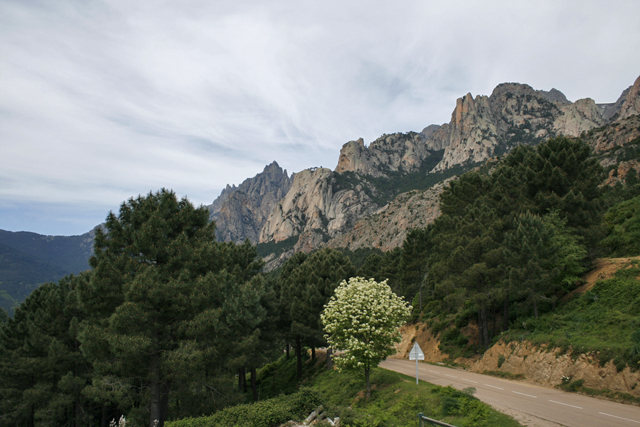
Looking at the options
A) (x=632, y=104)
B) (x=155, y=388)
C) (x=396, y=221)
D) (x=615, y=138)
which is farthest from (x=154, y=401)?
(x=632, y=104)

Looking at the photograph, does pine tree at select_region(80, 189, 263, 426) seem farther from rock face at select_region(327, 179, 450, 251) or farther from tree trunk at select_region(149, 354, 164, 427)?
rock face at select_region(327, 179, 450, 251)

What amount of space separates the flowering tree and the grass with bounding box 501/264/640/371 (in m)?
8.97

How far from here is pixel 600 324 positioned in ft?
56.6

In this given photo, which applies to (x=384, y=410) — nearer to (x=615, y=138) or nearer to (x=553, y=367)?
(x=553, y=367)

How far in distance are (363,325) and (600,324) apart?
43.2 feet

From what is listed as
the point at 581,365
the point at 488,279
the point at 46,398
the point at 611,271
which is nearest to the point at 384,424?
the point at 581,365

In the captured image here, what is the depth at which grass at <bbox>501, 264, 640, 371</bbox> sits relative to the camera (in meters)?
14.6

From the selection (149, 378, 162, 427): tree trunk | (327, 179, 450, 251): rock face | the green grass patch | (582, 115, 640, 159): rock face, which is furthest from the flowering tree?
(327, 179, 450, 251): rock face

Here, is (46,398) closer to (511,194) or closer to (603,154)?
(511,194)

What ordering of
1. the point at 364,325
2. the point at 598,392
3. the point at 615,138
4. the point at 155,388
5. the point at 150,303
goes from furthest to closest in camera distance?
the point at 615,138 < the point at 155,388 < the point at 364,325 < the point at 150,303 < the point at 598,392

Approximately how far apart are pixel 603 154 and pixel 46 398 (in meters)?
107

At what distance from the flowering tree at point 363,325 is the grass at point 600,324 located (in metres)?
8.97

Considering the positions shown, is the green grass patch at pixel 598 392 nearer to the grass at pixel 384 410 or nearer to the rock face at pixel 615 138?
the grass at pixel 384 410

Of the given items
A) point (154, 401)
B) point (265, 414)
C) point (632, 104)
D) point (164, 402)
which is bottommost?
point (164, 402)
